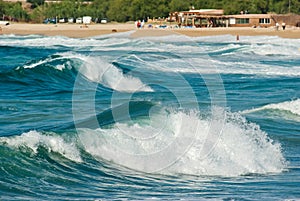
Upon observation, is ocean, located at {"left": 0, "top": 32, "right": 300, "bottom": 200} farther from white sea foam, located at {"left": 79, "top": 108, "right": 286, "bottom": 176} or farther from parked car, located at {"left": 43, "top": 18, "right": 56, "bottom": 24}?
parked car, located at {"left": 43, "top": 18, "right": 56, "bottom": 24}

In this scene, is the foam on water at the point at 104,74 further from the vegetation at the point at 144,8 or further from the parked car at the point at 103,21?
the parked car at the point at 103,21

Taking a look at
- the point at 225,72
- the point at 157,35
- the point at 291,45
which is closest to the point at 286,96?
the point at 225,72

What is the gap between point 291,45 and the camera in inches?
2186

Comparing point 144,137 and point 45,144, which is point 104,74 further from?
point 45,144

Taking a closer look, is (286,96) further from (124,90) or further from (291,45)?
(291,45)

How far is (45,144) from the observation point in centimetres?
1351

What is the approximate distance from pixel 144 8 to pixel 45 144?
80660 mm

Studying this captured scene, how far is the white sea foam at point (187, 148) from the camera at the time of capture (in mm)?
13422

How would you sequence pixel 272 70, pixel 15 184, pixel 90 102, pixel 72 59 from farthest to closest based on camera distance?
pixel 272 70 → pixel 72 59 → pixel 90 102 → pixel 15 184

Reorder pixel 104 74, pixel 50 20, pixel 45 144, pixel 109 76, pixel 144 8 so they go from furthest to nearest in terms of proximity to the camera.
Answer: pixel 50 20, pixel 144 8, pixel 104 74, pixel 109 76, pixel 45 144

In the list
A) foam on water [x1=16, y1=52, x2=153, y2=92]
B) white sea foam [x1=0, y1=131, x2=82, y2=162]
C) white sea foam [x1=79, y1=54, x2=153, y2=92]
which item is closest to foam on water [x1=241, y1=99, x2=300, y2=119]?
A: foam on water [x1=16, y1=52, x2=153, y2=92]

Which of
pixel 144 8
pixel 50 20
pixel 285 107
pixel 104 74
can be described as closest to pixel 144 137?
pixel 285 107

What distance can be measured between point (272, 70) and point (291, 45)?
20.3 meters

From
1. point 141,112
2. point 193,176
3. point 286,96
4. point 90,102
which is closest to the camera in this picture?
point 193,176
